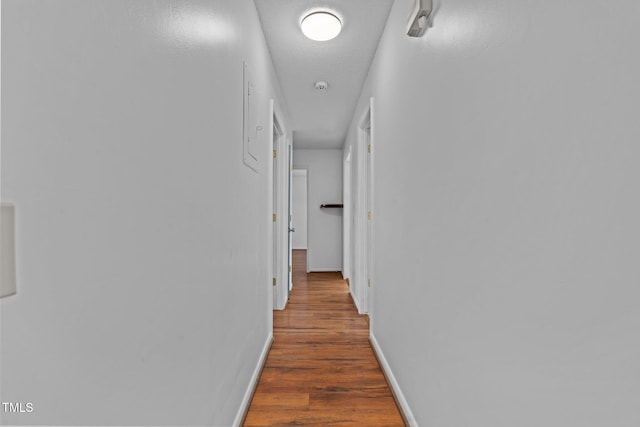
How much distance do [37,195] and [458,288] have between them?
1099mm

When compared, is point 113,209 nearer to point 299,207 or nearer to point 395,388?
point 395,388

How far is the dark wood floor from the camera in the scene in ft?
5.75

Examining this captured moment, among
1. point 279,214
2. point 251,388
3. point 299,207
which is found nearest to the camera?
point 251,388

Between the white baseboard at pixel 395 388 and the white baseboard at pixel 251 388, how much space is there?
2.76 ft

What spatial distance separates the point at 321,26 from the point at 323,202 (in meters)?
4.07

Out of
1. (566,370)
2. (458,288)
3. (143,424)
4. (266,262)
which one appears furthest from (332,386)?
(566,370)

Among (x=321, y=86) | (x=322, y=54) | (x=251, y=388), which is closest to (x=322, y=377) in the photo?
(x=251, y=388)

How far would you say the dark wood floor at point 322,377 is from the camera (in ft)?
5.75

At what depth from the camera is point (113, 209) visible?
0.65m

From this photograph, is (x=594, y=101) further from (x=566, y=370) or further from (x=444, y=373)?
(x=444, y=373)

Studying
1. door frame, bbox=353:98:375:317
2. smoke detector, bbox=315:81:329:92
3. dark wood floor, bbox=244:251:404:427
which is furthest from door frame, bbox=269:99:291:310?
door frame, bbox=353:98:375:317

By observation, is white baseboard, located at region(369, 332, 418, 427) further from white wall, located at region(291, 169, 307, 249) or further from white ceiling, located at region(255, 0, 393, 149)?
white wall, located at region(291, 169, 307, 249)

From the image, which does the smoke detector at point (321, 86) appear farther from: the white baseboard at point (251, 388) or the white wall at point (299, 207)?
the white wall at point (299, 207)

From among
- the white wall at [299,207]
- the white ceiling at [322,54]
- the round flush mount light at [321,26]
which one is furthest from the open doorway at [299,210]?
the round flush mount light at [321,26]
